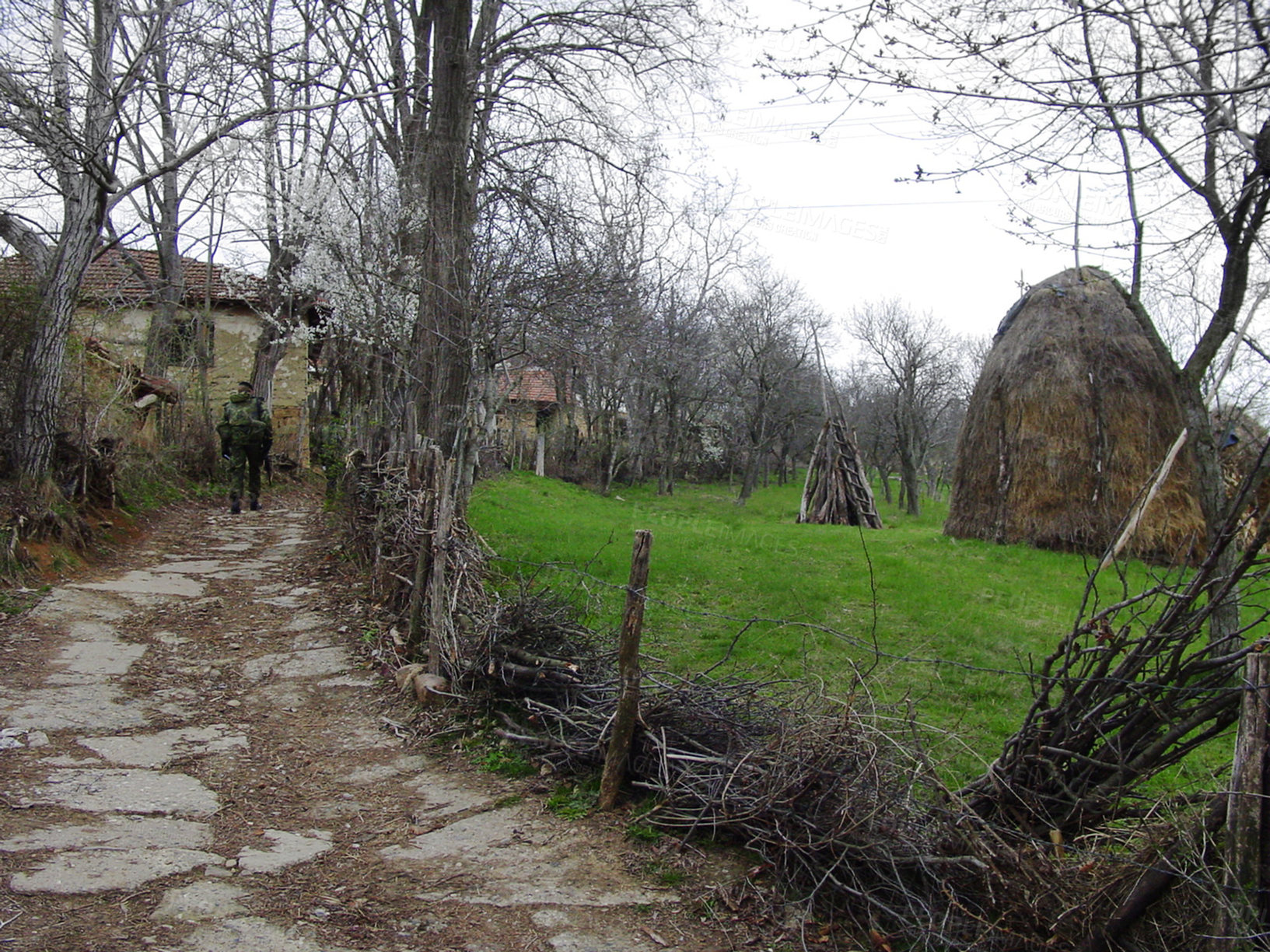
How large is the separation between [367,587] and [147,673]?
6.27ft

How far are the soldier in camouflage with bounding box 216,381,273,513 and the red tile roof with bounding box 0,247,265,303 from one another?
6190 mm

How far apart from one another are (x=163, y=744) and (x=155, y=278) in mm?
14554

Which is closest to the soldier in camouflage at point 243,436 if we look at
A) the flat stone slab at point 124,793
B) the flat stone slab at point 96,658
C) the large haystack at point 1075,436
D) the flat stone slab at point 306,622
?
the flat stone slab at point 306,622

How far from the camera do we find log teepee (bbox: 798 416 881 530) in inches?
704

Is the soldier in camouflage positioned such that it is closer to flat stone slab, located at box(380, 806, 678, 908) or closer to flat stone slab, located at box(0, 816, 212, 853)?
flat stone slab, located at box(0, 816, 212, 853)

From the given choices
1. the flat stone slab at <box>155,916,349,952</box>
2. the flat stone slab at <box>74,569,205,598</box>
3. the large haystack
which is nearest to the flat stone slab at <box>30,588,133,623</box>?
the flat stone slab at <box>74,569,205,598</box>

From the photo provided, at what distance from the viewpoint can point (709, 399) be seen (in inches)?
1260

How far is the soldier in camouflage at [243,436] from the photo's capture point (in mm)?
10641

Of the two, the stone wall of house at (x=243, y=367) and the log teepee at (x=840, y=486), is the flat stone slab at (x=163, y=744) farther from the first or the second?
the log teepee at (x=840, y=486)

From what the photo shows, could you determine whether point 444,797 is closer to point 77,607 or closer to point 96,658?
point 96,658

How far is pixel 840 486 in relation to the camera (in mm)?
17906

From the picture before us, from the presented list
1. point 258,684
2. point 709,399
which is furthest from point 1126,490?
point 709,399

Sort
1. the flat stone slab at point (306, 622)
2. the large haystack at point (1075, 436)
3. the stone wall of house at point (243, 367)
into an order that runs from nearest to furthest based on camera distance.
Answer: the flat stone slab at point (306, 622), the large haystack at point (1075, 436), the stone wall of house at point (243, 367)

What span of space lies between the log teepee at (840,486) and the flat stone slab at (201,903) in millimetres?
15523
